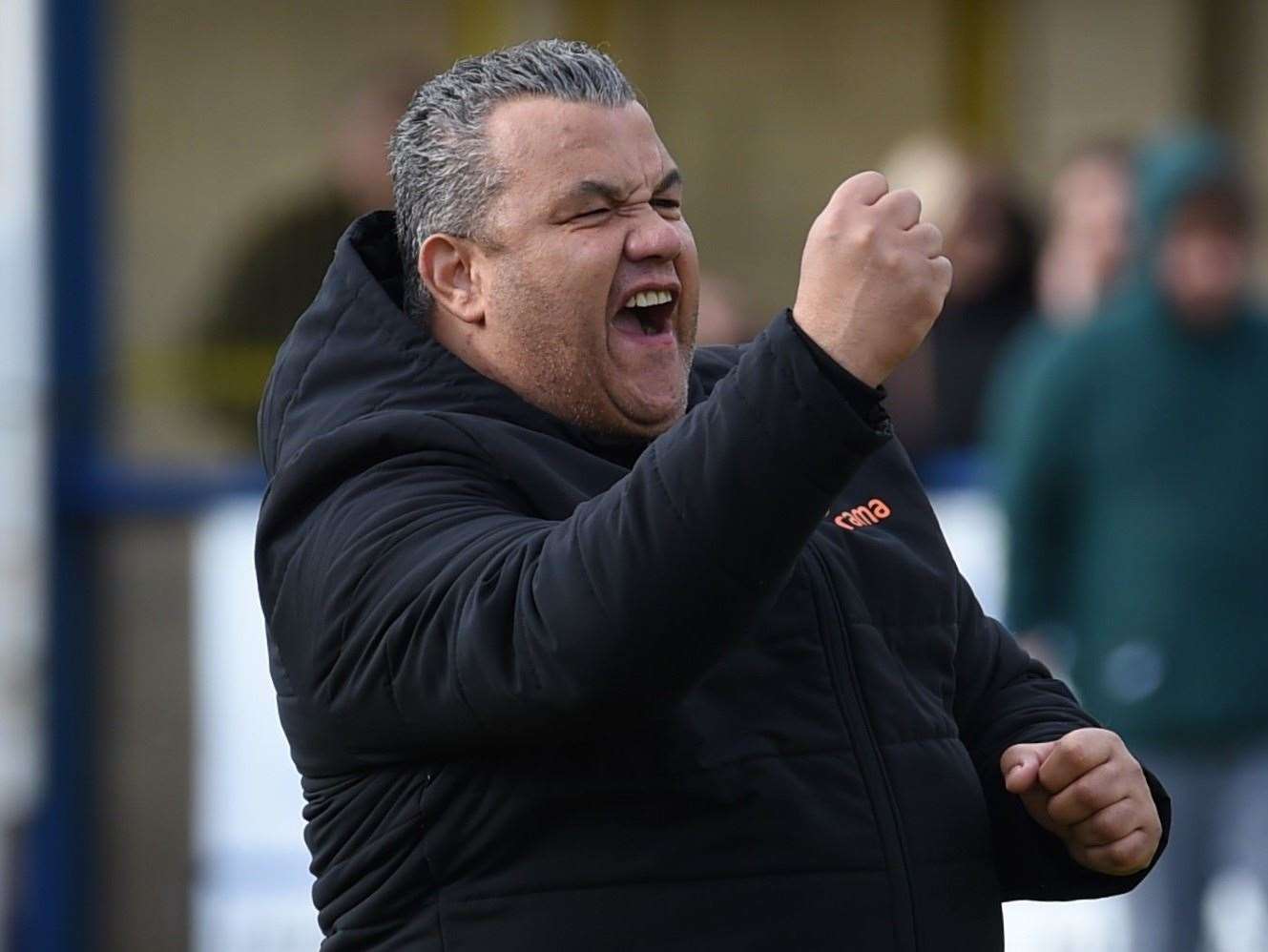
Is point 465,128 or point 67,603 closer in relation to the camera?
point 465,128

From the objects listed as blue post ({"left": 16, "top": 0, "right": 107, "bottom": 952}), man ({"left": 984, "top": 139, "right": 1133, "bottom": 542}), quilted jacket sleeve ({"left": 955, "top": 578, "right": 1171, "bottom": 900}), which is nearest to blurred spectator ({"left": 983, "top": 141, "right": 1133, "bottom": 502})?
man ({"left": 984, "top": 139, "right": 1133, "bottom": 542})

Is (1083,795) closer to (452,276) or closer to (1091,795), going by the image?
(1091,795)

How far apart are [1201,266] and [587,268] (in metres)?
3.44

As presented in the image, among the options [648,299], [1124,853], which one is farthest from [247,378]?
[1124,853]

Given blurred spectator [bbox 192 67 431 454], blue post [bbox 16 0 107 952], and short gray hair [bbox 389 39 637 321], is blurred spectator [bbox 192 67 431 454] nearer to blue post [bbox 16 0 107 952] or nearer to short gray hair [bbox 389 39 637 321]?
blue post [bbox 16 0 107 952]

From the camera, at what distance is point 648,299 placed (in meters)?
2.69

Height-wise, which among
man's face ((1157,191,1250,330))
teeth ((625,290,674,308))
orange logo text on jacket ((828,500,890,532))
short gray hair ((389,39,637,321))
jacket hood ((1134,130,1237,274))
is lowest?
orange logo text on jacket ((828,500,890,532))

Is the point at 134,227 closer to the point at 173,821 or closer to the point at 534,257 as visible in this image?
the point at 173,821

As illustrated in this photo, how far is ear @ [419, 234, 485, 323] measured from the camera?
8.96 ft

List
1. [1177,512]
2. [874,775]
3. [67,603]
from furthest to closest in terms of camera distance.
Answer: [67,603] < [1177,512] < [874,775]

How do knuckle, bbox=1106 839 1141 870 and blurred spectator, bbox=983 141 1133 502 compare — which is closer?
knuckle, bbox=1106 839 1141 870

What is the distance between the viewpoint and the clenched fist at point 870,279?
2.25 metres

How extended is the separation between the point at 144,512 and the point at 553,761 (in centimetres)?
504

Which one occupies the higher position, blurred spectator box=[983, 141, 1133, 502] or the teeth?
blurred spectator box=[983, 141, 1133, 502]
